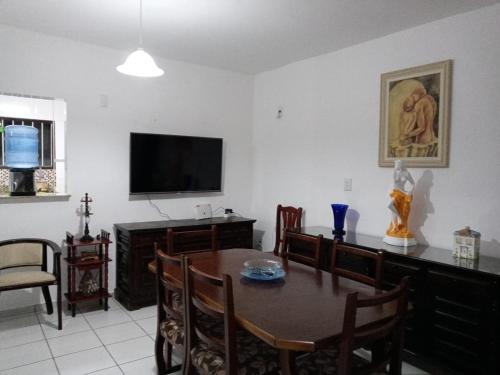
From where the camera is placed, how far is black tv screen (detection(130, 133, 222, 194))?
383 cm

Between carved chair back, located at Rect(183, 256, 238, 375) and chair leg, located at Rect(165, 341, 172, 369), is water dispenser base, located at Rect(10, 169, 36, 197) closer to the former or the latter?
chair leg, located at Rect(165, 341, 172, 369)

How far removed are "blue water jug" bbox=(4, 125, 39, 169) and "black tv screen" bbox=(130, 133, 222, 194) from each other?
0.90 m

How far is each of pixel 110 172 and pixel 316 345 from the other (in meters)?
3.01

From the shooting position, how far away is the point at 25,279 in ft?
9.62

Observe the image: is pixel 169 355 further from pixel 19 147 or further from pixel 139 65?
pixel 19 147

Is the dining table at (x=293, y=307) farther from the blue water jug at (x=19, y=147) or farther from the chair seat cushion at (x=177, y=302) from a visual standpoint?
the blue water jug at (x=19, y=147)

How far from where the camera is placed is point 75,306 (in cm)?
335

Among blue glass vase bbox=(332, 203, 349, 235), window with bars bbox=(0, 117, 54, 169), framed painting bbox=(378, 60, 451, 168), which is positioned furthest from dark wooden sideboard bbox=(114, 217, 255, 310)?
framed painting bbox=(378, 60, 451, 168)

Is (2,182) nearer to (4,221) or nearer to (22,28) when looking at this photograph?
(4,221)

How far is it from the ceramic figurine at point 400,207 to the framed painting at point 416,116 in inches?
8.4

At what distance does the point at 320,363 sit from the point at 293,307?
0.99 ft

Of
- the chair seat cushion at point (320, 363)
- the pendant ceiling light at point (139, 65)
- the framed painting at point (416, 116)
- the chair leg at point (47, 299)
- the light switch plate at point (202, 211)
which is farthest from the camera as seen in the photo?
the light switch plate at point (202, 211)

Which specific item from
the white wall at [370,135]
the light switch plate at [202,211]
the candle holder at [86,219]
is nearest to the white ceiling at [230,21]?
the white wall at [370,135]

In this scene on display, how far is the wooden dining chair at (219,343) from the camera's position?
5.22 feet
